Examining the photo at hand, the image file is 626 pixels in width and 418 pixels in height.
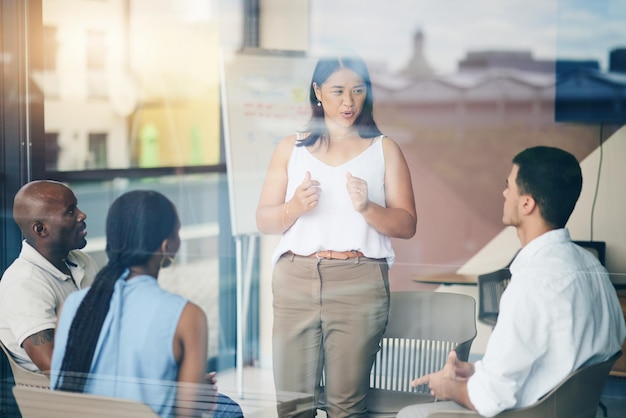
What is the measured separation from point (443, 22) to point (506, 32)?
263mm

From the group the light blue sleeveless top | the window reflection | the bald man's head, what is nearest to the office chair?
the light blue sleeveless top

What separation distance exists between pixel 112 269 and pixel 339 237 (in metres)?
0.79

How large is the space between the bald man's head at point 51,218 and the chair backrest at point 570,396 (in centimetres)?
159

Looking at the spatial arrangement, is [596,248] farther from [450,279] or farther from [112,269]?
[112,269]

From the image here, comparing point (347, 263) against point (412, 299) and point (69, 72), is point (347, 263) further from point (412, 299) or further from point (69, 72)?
point (69, 72)

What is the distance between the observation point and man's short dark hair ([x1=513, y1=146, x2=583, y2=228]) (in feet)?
8.07

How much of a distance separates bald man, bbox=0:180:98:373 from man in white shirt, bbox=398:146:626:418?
123cm

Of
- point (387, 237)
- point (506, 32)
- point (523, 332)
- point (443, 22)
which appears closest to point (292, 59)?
point (443, 22)

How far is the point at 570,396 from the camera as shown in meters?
2.32

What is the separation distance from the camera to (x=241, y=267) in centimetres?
450

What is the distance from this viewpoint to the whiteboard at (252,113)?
400 centimetres

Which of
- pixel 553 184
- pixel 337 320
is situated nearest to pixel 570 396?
pixel 553 184

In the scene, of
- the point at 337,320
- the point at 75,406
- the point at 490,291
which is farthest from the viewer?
the point at 490,291

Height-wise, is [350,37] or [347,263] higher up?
[350,37]
